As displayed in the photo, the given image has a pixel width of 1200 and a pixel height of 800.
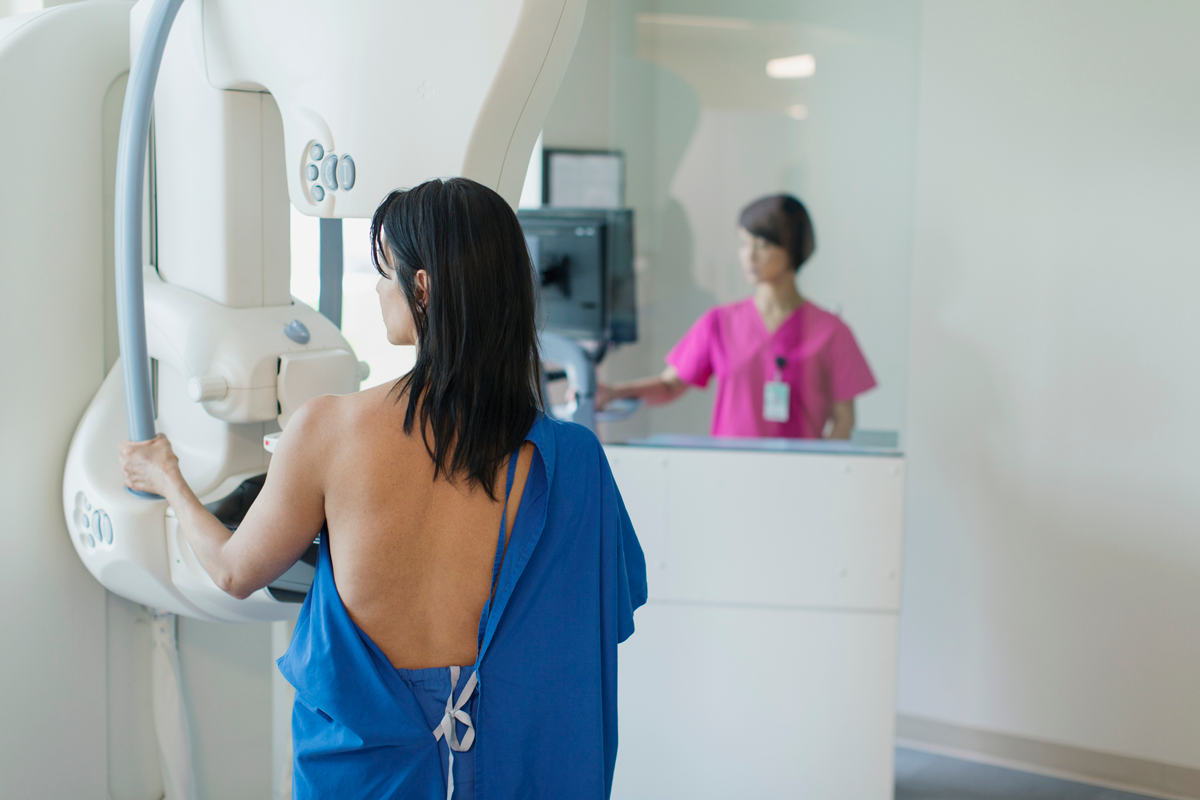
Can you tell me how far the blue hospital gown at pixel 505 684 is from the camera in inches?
37.2

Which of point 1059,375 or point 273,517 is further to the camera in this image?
point 1059,375

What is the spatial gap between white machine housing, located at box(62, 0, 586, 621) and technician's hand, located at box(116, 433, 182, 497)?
2.7 inches

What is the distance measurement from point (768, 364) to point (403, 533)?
1699mm

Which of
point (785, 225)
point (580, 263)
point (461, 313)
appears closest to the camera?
point (461, 313)

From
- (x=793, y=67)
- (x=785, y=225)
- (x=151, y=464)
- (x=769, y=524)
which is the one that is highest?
(x=793, y=67)

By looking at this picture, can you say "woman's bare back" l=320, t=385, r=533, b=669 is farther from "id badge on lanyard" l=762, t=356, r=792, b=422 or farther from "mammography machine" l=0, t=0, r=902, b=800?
"id badge on lanyard" l=762, t=356, r=792, b=422

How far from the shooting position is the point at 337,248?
1607mm

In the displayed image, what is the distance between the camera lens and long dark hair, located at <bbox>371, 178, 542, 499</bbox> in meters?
0.91

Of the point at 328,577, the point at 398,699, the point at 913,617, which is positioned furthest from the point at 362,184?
the point at 913,617

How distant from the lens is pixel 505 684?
0.96 metres

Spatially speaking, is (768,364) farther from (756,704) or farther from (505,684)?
(505,684)

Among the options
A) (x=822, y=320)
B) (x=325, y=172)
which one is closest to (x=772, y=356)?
(x=822, y=320)

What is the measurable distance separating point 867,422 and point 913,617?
0.60 metres

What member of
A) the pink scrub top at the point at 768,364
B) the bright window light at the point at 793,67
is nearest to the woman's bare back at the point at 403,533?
the pink scrub top at the point at 768,364
